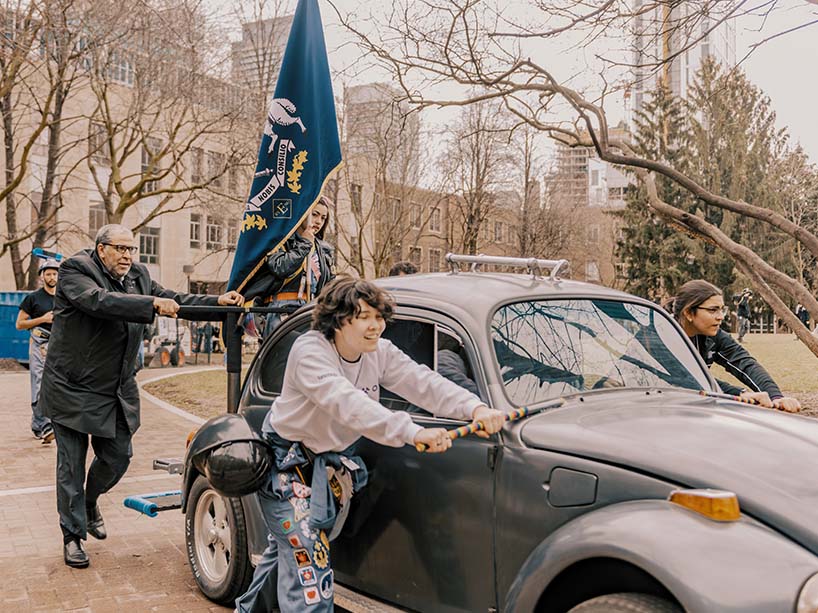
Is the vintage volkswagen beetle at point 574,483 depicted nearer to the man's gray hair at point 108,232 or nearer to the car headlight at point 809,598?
the car headlight at point 809,598

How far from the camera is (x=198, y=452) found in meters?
4.35

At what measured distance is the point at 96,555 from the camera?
5.88 meters

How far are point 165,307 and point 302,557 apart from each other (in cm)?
197

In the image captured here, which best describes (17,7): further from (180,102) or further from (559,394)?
(559,394)

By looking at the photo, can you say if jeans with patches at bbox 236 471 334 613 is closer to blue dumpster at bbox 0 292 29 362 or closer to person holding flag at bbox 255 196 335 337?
person holding flag at bbox 255 196 335 337

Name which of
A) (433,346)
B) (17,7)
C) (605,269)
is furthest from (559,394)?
(605,269)

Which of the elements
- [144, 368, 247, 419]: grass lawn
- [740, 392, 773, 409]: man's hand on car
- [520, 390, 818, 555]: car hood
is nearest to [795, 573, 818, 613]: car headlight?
[520, 390, 818, 555]: car hood

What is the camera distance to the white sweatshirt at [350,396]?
3467mm

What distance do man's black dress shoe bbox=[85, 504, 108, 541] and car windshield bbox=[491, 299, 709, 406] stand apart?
3.73 metres

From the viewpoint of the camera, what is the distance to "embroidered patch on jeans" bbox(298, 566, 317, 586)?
12.3 feet

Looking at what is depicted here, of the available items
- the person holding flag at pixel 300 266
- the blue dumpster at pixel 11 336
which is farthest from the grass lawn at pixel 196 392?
the person holding flag at pixel 300 266

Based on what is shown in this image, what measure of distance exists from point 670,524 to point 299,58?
171 inches

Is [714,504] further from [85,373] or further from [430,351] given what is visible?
[85,373]

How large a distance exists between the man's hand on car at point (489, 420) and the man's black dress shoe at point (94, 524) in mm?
3791
